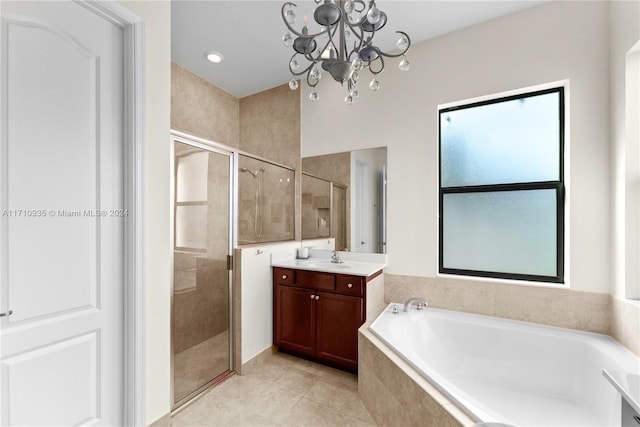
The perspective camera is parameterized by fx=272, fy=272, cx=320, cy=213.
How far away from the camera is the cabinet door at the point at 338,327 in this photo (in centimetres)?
216

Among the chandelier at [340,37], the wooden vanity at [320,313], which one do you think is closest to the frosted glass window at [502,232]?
the wooden vanity at [320,313]

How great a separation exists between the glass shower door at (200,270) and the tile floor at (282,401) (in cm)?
18

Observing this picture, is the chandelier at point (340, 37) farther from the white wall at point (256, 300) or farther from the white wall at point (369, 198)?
the white wall at point (256, 300)

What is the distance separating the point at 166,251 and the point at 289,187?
1.73 m

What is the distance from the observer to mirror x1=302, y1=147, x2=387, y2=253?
8.44 ft

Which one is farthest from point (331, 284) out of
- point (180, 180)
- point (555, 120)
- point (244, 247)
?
point (555, 120)

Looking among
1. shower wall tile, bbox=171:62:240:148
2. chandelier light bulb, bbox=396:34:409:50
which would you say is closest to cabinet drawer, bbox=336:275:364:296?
chandelier light bulb, bbox=396:34:409:50

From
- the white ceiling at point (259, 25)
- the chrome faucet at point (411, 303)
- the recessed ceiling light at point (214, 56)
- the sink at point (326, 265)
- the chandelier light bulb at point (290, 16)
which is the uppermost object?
the white ceiling at point (259, 25)

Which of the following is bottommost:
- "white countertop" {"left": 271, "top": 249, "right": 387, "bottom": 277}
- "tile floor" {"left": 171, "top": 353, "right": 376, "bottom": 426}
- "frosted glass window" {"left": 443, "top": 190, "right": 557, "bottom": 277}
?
"tile floor" {"left": 171, "top": 353, "right": 376, "bottom": 426}

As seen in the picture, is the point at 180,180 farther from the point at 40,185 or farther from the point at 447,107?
the point at 447,107

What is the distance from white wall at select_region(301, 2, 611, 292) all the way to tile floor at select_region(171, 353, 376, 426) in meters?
1.07

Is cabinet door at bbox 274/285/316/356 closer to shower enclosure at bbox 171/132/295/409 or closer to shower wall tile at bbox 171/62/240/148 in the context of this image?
shower enclosure at bbox 171/132/295/409

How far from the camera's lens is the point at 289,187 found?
3061 mm

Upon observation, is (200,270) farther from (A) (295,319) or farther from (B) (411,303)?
(B) (411,303)
